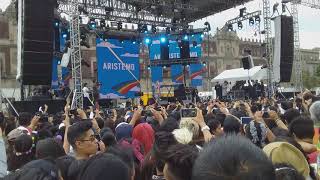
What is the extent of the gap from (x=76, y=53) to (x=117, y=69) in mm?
6408

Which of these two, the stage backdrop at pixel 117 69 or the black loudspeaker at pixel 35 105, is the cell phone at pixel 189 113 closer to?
the black loudspeaker at pixel 35 105

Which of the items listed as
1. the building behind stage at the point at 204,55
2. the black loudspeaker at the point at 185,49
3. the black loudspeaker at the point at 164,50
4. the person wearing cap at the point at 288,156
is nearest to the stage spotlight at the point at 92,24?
the building behind stage at the point at 204,55

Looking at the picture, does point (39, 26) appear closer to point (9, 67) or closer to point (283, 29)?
point (283, 29)

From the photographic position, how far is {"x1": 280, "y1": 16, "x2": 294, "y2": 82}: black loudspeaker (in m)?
21.5

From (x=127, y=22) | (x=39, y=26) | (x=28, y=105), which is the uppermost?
(x=127, y=22)

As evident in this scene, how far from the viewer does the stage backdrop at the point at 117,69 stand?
74.5 feet

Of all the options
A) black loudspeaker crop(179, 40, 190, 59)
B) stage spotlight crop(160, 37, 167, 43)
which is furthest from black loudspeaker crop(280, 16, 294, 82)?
stage spotlight crop(160, 37, 167, 43)

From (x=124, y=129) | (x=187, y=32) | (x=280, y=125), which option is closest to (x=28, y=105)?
(x=124, y=129)

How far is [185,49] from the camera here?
2750cm

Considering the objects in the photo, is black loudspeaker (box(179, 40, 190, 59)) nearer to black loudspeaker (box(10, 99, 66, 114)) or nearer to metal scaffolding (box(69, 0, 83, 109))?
metal scaffolding (box(69, 0, 83, 109))

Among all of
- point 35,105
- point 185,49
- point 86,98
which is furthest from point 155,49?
point 35,105

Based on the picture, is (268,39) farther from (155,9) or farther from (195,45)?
(155,9)

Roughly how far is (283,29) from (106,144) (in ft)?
62.0

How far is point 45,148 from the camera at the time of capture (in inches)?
136
